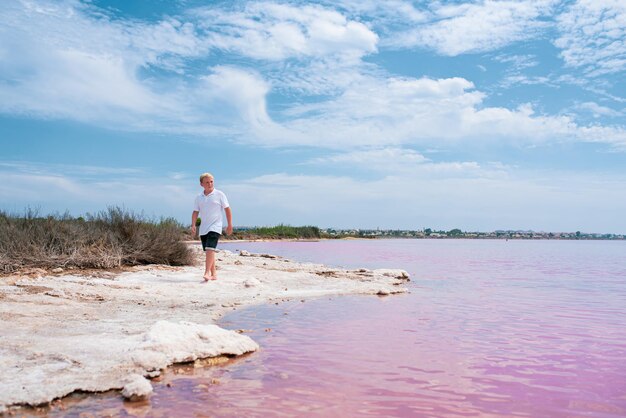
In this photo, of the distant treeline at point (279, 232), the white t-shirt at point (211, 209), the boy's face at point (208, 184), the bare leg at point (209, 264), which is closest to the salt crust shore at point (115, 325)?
the bare leg at point (209, 264)

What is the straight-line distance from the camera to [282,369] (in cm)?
448

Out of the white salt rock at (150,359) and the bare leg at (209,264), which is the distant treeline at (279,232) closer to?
the bare leg at (209,264)

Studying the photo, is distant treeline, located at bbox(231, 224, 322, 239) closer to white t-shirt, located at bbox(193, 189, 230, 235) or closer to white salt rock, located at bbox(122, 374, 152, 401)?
white t-shirt, located at bbox(193, 189, 230, 235)

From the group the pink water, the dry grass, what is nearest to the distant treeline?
the dry grass

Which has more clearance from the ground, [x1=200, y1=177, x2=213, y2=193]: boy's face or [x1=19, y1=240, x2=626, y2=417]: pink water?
[x1=200, y1=177, x2=213, y2=193]: boy's face

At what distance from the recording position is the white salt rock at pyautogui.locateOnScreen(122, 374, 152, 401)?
3.53 metres

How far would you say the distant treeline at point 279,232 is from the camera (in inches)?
2224

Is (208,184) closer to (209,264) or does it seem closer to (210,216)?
(210,216)

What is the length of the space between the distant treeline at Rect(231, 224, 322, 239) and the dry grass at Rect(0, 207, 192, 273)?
39.2 m

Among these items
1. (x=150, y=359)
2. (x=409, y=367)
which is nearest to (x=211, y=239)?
(x=150, y=359)

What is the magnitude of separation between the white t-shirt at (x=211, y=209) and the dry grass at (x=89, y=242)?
2234 millimetres

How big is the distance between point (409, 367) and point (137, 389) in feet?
7.74

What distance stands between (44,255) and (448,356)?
7620mm

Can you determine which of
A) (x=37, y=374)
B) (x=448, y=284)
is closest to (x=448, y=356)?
(x=37, y=374)
